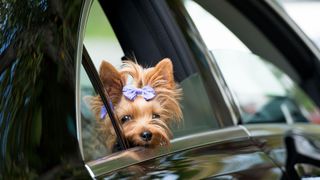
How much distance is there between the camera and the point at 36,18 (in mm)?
2104

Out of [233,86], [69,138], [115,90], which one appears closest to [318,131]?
[233,86]

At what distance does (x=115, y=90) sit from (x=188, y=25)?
1.35ft

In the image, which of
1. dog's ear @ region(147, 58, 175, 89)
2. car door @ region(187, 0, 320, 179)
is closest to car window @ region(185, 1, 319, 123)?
car door @ region(187, 0, 320, 179)

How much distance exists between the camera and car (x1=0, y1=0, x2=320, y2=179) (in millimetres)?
1837

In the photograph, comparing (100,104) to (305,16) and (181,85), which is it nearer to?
(181,85)

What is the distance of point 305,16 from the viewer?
291 centimetres

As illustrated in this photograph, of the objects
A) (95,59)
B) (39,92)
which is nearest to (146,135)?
(95,59)

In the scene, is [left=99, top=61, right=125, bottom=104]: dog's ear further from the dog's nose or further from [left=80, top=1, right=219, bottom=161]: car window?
the dog's nose

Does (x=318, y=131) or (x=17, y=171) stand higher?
(x=17, y=171)

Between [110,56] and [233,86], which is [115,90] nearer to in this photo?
[110,56]

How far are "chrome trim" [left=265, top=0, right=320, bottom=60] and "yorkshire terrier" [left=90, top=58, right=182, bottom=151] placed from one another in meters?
0.66

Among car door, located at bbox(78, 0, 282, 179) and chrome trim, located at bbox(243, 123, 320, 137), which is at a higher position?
car door, located at bbox(78, 0, 282, 179)

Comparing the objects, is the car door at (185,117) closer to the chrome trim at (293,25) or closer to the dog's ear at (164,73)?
the dog's ear at (164,73)

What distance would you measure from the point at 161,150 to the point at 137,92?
0.80 ft
